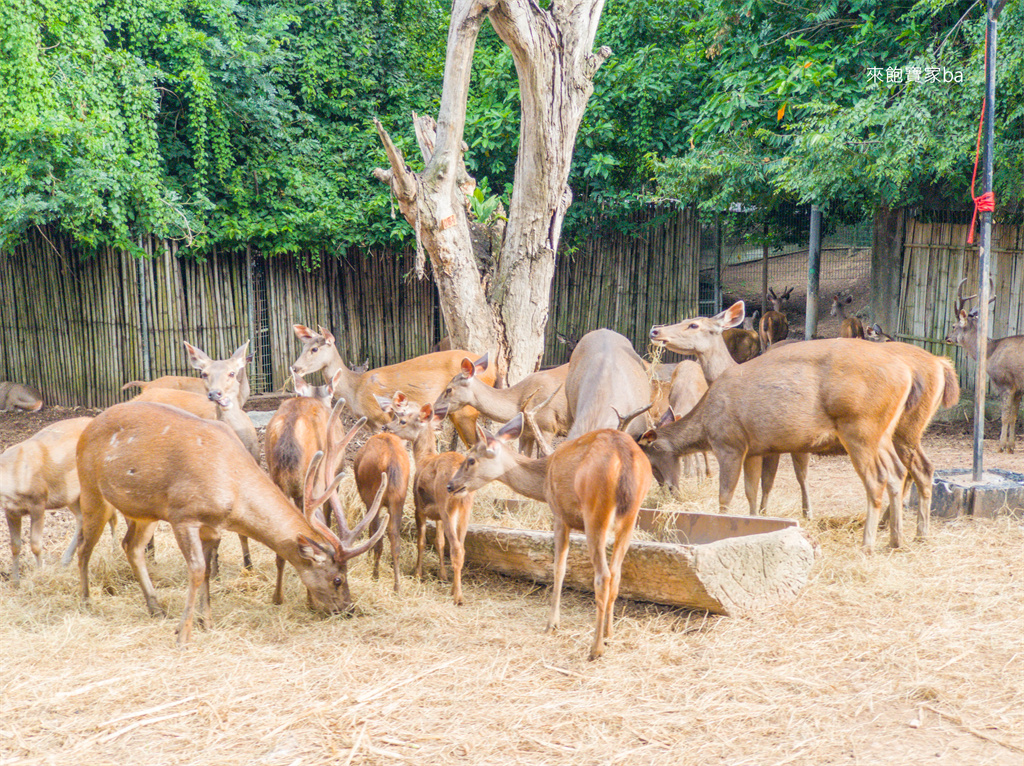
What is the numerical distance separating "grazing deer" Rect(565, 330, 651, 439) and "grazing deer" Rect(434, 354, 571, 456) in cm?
19

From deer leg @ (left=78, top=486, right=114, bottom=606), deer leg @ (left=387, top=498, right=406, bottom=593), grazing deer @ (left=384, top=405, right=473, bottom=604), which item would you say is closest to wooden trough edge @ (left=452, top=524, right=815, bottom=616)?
grazing deer @ (left=384, top=405, right=473, bottom=604)

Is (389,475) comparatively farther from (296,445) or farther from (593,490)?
(593,490)

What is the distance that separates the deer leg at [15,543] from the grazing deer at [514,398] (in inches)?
114

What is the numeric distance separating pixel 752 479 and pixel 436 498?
2.20m

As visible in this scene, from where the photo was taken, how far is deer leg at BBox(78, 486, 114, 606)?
17.8 ft

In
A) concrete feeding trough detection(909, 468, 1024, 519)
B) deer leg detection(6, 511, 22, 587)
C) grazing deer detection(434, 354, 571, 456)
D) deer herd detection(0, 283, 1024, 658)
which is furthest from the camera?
grazing deer detection(434, 354, 571, 456)

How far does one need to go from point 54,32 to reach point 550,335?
283 inches

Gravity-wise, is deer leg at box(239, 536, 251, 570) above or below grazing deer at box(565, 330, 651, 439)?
below

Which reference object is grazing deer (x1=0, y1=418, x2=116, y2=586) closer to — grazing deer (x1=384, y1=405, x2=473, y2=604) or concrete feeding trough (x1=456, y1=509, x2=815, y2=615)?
grazing deer (x1=384, y1=405, x2=473, y2=604)

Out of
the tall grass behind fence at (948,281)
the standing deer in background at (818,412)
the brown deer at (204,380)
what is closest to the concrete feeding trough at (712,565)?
the standing deer in background at (818,412)

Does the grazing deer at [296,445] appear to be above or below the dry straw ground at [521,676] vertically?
above

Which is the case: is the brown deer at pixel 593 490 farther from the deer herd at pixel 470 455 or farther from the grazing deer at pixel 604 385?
the grazing deer at pixel 604 385

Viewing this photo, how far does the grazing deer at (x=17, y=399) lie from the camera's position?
12078 millimetres

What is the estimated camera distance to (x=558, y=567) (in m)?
5.07
